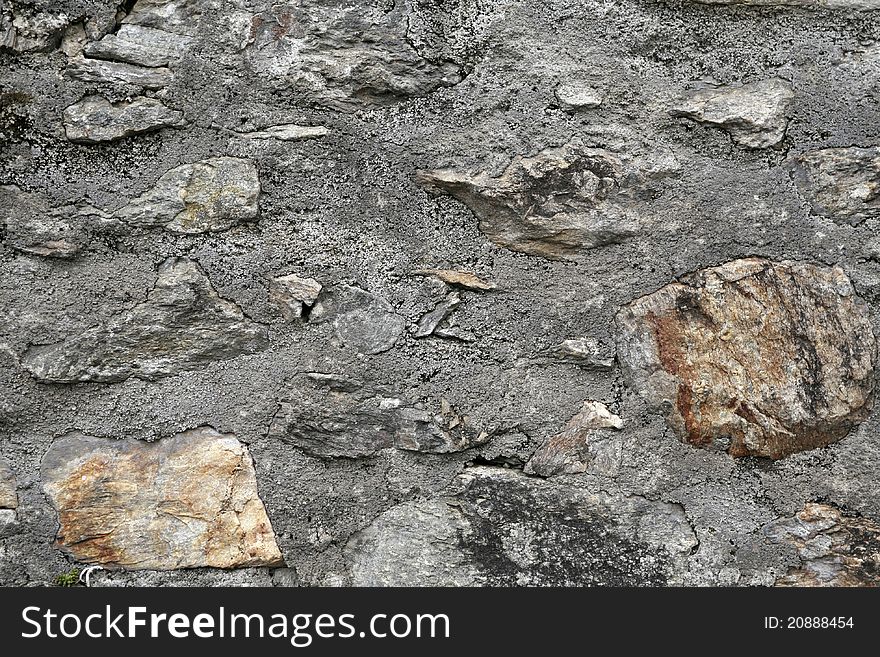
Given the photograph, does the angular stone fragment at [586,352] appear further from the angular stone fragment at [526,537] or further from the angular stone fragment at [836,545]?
the angular stone fragment at [836,545]

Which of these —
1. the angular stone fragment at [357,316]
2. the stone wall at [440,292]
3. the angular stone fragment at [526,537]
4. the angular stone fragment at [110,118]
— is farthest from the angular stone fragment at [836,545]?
the angular stone fragment at [110,118]

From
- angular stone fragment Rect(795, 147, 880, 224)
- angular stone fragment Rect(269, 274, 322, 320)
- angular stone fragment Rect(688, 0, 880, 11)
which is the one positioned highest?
angular stone fragment Rect(688, 0, 880, 11)

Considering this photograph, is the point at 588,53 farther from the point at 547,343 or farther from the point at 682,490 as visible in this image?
the point at 682,490

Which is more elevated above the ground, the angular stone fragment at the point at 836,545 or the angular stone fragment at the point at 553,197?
the angular stone fragment at the point at 553,197

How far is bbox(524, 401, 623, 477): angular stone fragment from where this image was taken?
0.99 meters

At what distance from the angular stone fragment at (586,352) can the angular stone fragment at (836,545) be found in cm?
Answer: 33

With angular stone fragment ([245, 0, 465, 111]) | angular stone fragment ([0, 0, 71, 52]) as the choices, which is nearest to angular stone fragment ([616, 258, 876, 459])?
angular stone fragment ([245, 0, 465, 111])

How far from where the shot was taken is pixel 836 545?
38.7 inches

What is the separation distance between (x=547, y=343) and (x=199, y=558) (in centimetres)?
57

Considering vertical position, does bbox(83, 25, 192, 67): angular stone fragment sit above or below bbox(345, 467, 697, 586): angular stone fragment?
above

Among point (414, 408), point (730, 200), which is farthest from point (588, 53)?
point (414, 408)

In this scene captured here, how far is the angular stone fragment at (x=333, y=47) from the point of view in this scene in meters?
Result: 0.93

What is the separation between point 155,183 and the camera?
945 millimetres

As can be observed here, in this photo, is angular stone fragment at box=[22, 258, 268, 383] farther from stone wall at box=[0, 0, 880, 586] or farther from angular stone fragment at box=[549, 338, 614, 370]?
angular stone fragment at box=[549, 338, 614, 370]
